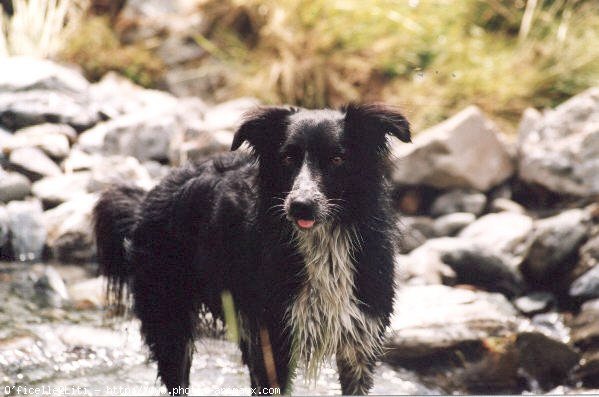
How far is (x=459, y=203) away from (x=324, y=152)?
4.17 metres

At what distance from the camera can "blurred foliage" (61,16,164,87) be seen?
1055cm

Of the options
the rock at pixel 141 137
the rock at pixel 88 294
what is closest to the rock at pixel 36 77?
the rock at pixel 141 137

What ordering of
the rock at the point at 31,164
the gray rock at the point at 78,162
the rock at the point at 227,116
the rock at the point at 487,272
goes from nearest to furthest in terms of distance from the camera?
the rock at the point at 487,272
the rock at the point at 31,164
the gray rock at the point at 78,162
the rock at the point at 227,116

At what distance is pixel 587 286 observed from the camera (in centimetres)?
571

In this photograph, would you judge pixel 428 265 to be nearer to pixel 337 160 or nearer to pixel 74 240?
pixel 337 160

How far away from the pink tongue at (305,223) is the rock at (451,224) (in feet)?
12.7

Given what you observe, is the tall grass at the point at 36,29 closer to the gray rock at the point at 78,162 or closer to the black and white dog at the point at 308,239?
the gray rock at the point at 78,162

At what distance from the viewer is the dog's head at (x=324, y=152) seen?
3.41 meters

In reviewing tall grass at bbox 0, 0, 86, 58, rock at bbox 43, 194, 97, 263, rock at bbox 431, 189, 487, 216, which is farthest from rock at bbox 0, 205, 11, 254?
tall grass at bbox 0, 0, 86, 58

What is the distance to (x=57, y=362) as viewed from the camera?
15.5ft

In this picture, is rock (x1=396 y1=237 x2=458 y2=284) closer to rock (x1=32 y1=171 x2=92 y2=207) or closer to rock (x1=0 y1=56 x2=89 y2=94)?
rock (x1=32 y1=171 x2=92 y2=207)

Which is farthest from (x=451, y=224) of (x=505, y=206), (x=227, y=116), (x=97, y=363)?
(x=97, y=363)

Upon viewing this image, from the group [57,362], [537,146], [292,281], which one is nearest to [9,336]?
[57,362]

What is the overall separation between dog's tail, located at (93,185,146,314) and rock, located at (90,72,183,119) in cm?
414
